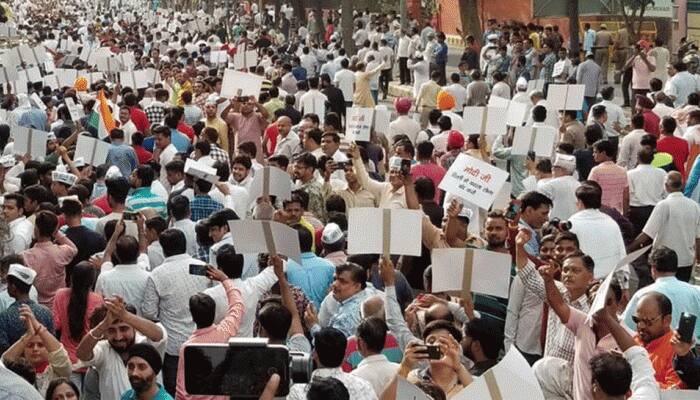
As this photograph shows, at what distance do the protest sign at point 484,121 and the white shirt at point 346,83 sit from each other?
790cm

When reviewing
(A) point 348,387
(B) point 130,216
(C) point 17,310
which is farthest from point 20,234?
(A) point 348,387

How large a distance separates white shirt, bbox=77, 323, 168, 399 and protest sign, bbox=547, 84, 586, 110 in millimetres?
9397

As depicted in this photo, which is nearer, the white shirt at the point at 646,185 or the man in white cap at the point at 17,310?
the man in white cap at the point at 17,310

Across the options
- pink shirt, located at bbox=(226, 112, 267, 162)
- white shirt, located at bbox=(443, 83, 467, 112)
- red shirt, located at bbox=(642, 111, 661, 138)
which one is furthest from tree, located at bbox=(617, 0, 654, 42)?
A: pink shirt, located at bbox=(226, 112, 267, 162)

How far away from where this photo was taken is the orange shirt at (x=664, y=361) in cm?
677

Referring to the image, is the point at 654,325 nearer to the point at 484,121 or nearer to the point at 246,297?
the point at 246,297

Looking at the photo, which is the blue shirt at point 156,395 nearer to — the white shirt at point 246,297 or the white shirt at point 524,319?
the white shirt at point 246,297

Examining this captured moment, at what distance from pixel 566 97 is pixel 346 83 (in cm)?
637

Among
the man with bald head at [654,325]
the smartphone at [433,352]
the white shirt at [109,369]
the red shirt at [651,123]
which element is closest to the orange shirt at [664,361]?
the man with bald head at [654,325]

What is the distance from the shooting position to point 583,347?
6.66 meters

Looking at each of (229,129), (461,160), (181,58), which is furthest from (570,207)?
(181,58)

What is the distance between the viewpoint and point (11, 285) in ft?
25.7

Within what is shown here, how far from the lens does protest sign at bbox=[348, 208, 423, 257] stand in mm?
7949

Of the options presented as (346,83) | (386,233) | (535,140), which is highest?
(386,233)
